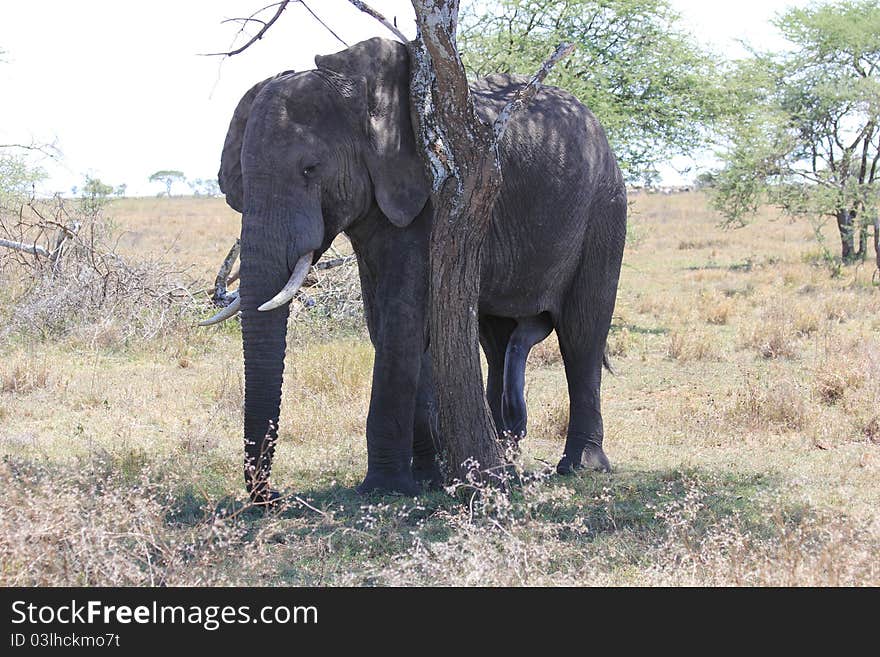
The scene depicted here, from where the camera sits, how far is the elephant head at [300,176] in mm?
5535

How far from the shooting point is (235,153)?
6.04 meters

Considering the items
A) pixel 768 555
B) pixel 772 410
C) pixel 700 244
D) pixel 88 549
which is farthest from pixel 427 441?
pixel 700 244

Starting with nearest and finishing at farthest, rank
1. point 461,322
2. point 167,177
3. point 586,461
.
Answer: point 461,322
point 586,461
point 167,177

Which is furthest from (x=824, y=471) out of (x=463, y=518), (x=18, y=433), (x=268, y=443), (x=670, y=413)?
(x=18, y=433)

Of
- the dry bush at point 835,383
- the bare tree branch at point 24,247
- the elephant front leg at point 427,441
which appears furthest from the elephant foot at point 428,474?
the bare tree branch at point 24,247

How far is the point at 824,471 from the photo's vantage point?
6.89 m

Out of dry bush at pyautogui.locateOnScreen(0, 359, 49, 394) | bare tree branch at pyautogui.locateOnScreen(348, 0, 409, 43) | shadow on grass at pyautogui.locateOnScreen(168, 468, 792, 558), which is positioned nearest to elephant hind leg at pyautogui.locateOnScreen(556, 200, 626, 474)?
shadow on grass at pyautogui.locateOnScreen(168, 468, 792, 558)

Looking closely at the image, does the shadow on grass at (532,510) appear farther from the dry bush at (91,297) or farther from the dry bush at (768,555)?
the dry bush at (91,297)

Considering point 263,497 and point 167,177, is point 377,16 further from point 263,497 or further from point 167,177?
point 167,177

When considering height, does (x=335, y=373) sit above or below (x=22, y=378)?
above

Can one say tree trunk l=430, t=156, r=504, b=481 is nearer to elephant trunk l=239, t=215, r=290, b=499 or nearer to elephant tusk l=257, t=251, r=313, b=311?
elephant tusk l=257, t=251, r=313, b=311

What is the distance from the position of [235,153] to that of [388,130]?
89cm

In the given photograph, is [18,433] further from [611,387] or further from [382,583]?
[611,387]
